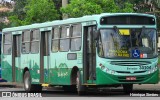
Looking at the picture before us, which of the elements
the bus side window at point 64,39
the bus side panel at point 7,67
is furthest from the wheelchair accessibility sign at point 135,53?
the bus side panel at point 7,67

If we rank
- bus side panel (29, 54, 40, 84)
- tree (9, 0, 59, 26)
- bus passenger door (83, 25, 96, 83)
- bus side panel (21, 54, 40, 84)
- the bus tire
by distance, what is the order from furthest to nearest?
tree (9, 0, 59, 26), the bus tire, bus side panel (21, 54, 40, 84), bus side panel (29, 54, 40, 84), bus passenger door (83, 25, 96, 83)

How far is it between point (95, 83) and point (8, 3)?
3868cm

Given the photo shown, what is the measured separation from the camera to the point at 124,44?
19453 mm

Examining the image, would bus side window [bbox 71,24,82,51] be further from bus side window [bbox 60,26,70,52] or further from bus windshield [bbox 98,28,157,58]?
bus windshield [bbox 98,28,157,58]

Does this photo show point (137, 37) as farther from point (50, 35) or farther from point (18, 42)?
point (18, 42)

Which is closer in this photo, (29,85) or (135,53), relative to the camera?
(135,53)

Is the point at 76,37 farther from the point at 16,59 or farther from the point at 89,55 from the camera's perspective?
the point at 16,59

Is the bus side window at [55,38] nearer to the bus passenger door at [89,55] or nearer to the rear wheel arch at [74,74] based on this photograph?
the rear wheel arch at [74,74]

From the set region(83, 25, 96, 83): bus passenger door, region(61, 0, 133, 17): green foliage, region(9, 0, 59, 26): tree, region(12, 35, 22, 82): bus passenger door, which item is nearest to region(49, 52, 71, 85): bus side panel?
region(83, 25, 96, 83): bus passenger door

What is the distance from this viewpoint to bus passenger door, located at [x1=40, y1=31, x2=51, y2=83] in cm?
2347

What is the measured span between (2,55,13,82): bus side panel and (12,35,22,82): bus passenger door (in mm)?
337

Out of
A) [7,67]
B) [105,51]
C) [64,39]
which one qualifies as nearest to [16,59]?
[7,67]

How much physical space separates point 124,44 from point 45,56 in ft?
17.2

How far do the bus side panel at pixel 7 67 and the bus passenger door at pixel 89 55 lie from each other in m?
7.77
